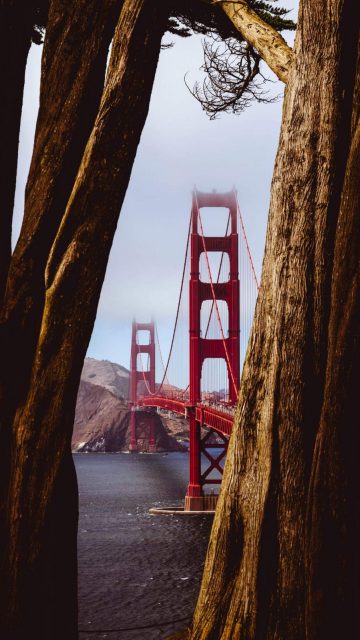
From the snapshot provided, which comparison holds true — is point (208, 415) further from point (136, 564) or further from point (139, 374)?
point (139, 374)

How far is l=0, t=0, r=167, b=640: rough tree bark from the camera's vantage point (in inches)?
84.4

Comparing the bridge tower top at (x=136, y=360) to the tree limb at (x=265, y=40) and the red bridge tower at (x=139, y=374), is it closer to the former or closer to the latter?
the red bridge tower at (x=139, y=374)

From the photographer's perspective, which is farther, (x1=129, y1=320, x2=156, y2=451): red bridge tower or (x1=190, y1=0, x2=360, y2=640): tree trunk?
(x1=129, y1=320, x2=156, y2=451): red bridge tower

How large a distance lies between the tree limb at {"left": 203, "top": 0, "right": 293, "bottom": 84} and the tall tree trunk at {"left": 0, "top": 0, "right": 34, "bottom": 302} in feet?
4.27

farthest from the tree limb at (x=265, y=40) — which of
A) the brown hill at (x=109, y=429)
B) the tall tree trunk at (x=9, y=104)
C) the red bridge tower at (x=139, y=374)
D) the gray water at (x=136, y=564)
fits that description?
the brown hill at (x=109, y=429)

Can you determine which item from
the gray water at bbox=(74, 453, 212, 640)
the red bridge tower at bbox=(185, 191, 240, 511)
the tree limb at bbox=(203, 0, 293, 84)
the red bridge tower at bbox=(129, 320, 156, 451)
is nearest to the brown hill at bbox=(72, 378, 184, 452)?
the red bridge tower at bbox=(129, 320, 156, 451)

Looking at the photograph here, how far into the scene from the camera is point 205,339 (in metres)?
44.2

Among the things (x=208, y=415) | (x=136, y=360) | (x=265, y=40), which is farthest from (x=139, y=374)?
(x=265, y=40)

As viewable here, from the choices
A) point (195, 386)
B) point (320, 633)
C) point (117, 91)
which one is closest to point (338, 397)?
point (320, 633)

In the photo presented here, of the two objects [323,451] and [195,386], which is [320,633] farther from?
[195,386]

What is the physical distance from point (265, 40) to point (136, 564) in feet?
92.5

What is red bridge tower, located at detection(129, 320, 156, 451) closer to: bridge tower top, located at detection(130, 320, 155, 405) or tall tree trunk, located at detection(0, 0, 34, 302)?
bridge tower top, located at detection(130, 320, 155, 405)

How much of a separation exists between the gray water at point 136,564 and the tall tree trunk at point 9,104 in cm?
396

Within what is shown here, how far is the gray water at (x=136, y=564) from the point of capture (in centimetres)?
2025
